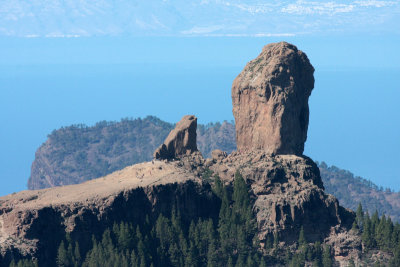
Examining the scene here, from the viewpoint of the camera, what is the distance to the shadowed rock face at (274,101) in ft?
369

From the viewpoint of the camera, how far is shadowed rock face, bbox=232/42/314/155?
112375 mm

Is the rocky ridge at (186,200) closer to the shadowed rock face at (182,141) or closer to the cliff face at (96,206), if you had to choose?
the cliff face at (96,206)

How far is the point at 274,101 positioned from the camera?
11219 cm

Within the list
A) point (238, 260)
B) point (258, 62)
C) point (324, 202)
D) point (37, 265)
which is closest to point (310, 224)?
point (324, 202)

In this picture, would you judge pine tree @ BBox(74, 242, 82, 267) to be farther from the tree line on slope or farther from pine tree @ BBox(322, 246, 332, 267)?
pine tree @ BBox(322, 246, 332, 267)

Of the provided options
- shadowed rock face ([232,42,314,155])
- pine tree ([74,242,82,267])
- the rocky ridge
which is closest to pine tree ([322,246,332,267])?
the rocky ridge

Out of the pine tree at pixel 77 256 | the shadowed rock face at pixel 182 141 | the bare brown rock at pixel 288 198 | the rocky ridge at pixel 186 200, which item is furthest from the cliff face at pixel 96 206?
the bare brown rock at pixel 288 198

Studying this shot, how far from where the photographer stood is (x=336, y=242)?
10756cm

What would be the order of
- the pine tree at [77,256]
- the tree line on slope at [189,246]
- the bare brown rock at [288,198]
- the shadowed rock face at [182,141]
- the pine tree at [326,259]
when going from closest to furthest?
the pine tree at [77,256] < the tree line on slope at [189,246] < the pine tree at [326,259] < the bare brown rock at [288,198] < the shadowed rock face at [182,141]

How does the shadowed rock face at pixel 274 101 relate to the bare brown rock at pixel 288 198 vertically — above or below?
above

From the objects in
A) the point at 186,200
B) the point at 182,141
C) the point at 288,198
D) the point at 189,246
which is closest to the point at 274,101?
the point at 288,198

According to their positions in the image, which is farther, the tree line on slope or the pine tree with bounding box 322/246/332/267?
the pine tree with bounding box 322/246/332/267

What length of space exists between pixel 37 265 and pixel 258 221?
896 inches

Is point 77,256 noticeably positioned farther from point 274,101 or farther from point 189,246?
point 274,101
